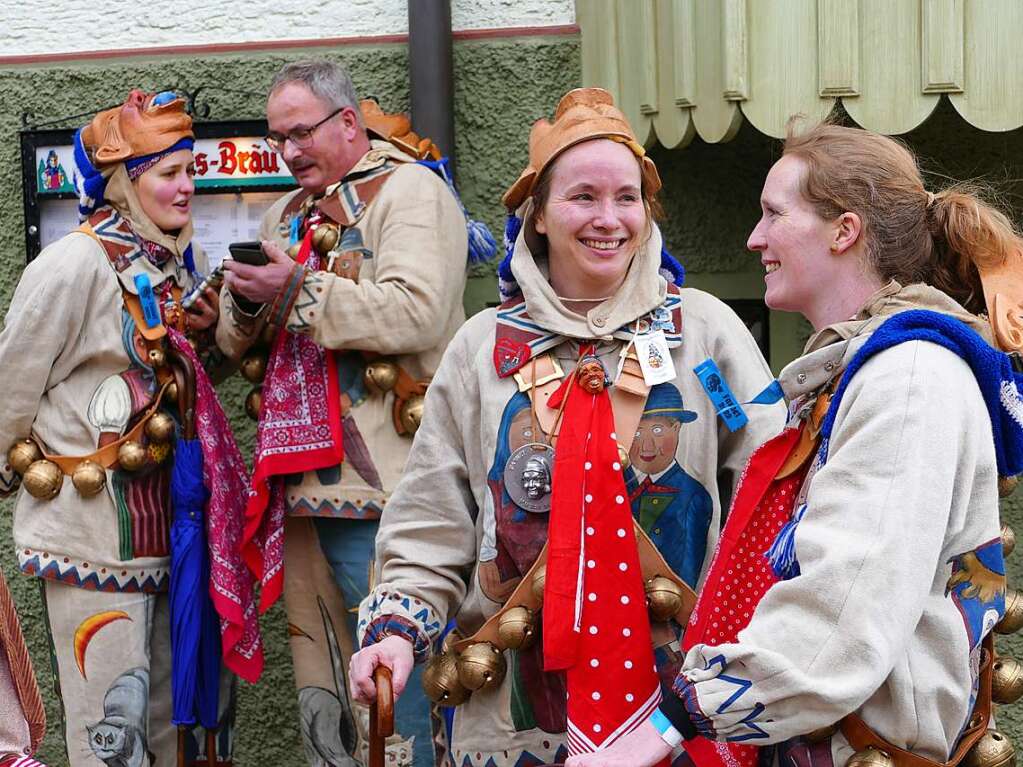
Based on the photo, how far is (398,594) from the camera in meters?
2.77

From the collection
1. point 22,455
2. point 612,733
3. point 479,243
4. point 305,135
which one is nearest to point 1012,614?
point 612,733

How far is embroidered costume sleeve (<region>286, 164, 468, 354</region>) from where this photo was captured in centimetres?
381

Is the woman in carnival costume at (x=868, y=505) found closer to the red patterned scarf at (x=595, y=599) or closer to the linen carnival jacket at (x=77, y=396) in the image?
the red patterned scarf at (x=595, y=599)

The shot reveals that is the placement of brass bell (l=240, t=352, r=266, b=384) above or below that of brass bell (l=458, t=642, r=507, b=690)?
above

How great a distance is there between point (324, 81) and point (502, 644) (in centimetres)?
192

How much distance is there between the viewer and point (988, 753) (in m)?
2.20

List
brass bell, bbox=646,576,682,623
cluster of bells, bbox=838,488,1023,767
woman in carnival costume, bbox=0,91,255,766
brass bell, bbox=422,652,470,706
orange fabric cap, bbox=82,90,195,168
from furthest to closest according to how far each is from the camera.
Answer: orange fabric cap, bbox=82,90,195,168
woman in carnival costume, bbox=0,91,255,766
brass bell, bbox=422,652,470,706
brass bell, bbox=646,576,682,623
cluster of bells, bbox=838,488,1023,767

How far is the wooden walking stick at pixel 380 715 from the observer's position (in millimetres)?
2539

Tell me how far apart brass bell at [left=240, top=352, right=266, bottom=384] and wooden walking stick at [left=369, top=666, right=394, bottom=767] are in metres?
1.61

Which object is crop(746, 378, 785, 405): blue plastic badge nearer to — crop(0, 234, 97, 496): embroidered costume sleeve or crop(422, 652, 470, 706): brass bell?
crop(422, 652, 470, 706): brass bell

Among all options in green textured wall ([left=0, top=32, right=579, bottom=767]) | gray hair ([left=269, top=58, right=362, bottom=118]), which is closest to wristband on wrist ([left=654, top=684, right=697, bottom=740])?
gray hair ([left=269, top=58, right=362, bottom=118])

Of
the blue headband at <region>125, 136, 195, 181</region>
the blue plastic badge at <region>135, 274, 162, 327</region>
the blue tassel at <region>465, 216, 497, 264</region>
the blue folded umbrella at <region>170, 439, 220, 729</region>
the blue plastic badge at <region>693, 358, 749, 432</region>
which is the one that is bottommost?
the blue folded umbrella at <region>170, 439, 220, 729</region>

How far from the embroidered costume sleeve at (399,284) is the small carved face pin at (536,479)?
120cm

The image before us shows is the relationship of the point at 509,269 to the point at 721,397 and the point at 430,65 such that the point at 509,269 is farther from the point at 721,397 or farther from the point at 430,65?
the point at 430,65
